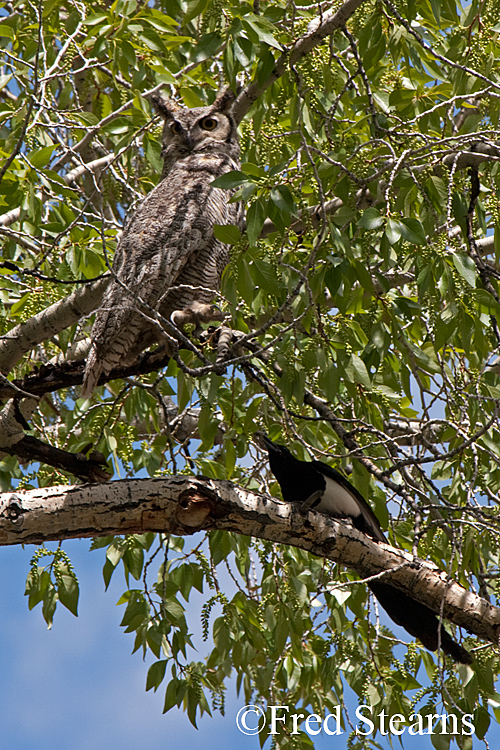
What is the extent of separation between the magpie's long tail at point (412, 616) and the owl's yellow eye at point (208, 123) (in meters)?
2.68

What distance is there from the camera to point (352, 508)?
2.59m

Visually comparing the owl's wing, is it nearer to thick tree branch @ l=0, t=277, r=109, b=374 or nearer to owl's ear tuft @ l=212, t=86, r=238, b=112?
thick tree branch @ l=0, t=277, r=109, b=374

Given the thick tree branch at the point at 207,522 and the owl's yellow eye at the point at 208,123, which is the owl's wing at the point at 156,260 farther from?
the thick tree branch at the point at 207,522

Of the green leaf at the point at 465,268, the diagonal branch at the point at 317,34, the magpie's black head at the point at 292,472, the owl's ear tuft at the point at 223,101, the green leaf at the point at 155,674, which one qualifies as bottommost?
the green leaf at the point at 155,674

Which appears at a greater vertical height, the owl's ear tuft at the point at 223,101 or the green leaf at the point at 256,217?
the owl's ear tuft at the point at 223,101

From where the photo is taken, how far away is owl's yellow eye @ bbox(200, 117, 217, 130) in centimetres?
389

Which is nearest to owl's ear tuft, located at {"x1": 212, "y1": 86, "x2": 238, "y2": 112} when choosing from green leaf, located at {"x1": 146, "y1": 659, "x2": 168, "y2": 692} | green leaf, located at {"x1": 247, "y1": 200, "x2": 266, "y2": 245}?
green leaf, located at {"x1": 247, "y1": 200, "x2": 266, "y2": 245}

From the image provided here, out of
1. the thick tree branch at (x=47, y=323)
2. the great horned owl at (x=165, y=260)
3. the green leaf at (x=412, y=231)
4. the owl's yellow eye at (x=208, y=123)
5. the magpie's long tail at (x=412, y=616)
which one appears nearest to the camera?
the green leaf at (x=412, y=231)

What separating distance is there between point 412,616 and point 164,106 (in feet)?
9.79

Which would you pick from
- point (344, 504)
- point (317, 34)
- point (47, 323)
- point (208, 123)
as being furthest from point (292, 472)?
point (208, 123)

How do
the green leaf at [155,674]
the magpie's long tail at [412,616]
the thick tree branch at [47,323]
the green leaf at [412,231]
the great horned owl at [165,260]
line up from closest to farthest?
1. the green leaf at [412,231]
2. the magpie's long tail at [412,616]
3. the green leaf at [155,674]
4. the thick tree branch at [47,323]
5. the great horned owl at [165,260]

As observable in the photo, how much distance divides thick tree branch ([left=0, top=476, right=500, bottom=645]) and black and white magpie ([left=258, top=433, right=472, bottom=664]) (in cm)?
12

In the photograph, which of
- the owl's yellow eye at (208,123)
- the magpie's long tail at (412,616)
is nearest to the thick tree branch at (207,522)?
the magpie's long tail at (412,616)

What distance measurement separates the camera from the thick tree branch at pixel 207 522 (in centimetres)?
193
